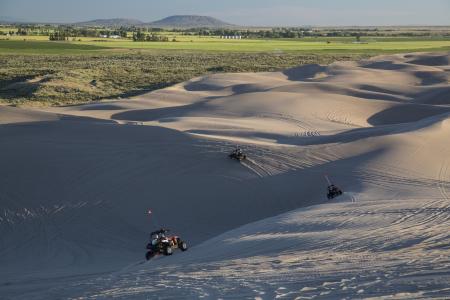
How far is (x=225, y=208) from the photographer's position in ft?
50.3

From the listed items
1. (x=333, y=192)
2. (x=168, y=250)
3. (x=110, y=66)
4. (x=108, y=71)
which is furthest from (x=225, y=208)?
(x=110, y=66)

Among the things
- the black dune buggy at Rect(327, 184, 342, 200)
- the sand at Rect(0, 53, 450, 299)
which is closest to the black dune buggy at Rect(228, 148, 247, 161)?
the sand at Rect(0, 53, 450, 299)

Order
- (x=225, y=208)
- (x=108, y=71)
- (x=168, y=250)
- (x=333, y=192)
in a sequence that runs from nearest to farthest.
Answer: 1. (x=168, y=250)
2. (x=225, y=208)
3. (x=333, y=192)
4. (x=108, y=71)

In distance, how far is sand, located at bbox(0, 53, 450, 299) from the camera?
8.39 metres

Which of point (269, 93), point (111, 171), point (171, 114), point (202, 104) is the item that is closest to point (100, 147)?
point (111, 171)

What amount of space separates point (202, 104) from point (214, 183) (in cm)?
1619

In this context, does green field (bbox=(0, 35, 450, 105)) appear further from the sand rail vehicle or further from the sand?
the sand rail vehicle

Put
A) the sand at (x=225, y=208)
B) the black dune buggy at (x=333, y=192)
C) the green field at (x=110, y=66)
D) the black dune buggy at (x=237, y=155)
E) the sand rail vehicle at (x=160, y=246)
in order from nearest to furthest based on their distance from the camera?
the sand at (x=225, y=208) < the sand rail vehicle at (x=160, y=246) < the black dune buggy at (x=333, y=192) < the black dune buggy at (x=237, y=155) < the green field at (x=110, y=66)

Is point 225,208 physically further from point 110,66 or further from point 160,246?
point 110,66

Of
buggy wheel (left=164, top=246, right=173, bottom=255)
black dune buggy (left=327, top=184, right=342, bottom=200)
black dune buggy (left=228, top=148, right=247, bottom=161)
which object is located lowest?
buggy wheel (left=164, top=246, right=173, bottom=255)

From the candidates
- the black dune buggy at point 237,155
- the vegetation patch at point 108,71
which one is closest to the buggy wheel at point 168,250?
the black dune buggy at point 237,155

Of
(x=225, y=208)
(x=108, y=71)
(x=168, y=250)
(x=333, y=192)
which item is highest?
(x=108, y=71)

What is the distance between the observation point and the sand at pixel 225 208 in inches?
330

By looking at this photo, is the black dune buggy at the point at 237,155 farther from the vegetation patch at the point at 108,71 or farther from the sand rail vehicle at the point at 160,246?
the vegetation patch at the point at 108,71
